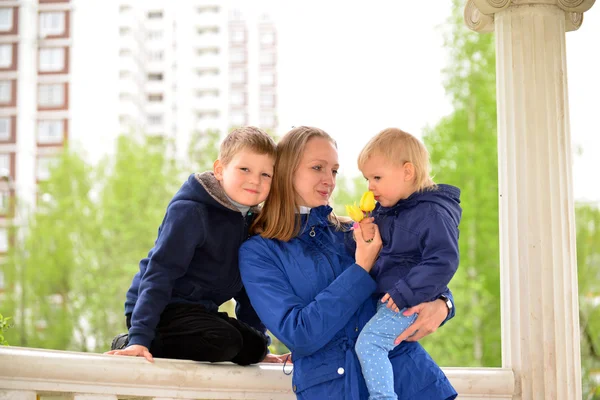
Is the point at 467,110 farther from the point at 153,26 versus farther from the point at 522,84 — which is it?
the point at 153,26

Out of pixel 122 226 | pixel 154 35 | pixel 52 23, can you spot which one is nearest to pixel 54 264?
pixel 122 226

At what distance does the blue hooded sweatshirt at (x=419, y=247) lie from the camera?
242cm

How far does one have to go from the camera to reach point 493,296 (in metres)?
14.5

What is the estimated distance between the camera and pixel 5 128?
3794 centimetres

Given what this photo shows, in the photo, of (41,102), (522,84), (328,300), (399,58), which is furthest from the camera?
(41,102)

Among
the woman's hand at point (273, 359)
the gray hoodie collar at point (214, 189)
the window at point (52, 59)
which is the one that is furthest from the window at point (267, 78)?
the gray hoodie collar at point (214, 189)

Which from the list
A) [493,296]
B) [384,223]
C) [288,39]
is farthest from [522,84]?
[288,39]

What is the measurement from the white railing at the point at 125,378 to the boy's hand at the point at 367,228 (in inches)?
25.7

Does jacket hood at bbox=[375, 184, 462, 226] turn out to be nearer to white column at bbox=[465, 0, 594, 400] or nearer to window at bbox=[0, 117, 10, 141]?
white column at bbox=[465, 0, 594, 400]

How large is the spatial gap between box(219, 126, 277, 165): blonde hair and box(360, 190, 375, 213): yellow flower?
0.36m

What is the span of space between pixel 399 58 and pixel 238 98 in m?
22.8

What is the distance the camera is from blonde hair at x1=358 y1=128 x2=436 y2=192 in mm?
2639

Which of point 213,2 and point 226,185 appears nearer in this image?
point 226,185

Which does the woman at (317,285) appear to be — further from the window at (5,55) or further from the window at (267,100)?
the window at (267,100)
